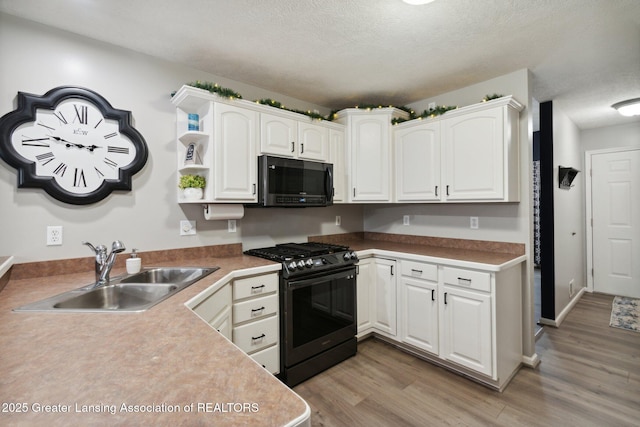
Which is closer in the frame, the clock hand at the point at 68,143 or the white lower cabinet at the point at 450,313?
the clock hand at the point at 68,143

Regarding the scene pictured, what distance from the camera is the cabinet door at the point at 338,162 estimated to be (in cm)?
304

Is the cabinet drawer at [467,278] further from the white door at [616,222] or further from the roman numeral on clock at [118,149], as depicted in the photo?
the white door at [616,222]

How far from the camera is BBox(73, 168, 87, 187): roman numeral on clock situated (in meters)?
2.02

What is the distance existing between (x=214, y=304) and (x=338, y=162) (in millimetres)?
1862

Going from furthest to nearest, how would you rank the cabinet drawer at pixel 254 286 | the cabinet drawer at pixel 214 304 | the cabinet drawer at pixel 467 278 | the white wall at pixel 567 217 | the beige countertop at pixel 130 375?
the white wall at pixel 567 217 → the cabinet drawer at pixel 467 278 → the cabinet drawer at pixel 254 286 → the cabinet drawer at pixel 214 304 → the beige countertop at pixel 130 375

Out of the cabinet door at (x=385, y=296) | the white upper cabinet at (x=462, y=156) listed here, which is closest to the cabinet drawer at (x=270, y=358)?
the cabinet door at (x=385, y=296)

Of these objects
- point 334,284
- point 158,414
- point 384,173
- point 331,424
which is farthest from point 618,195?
point 158,414

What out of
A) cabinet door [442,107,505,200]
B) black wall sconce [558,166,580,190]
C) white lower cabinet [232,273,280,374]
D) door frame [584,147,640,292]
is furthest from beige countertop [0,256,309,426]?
door frame [584,147,640,292]

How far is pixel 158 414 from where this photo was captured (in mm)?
625

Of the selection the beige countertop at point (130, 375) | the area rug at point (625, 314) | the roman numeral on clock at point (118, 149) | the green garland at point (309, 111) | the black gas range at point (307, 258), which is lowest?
the area rug at point (625, 314)

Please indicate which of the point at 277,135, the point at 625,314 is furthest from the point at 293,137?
the point at 625,314

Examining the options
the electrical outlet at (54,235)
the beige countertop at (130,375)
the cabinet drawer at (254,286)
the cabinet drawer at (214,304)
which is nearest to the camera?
the beige countertop at (130,375)

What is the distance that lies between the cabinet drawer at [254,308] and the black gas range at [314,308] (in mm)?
72

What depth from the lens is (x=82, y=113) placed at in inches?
80.0
